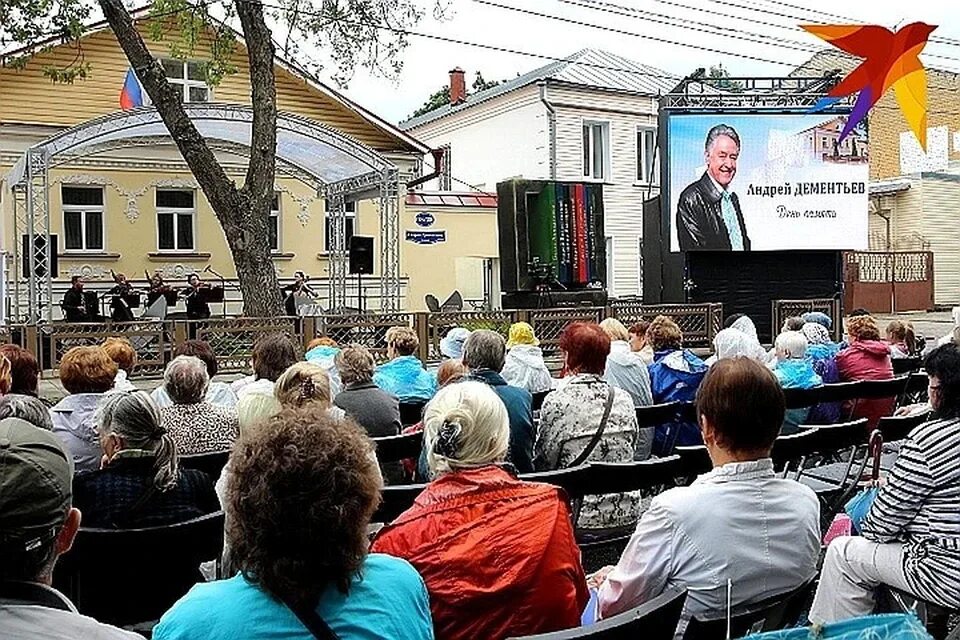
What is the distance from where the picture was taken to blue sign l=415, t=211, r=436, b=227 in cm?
2377

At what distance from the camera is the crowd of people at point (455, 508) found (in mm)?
1792

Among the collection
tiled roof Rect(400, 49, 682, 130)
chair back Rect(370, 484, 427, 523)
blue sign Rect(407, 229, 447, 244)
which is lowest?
chair back Rect(370, 484, 427, 523)

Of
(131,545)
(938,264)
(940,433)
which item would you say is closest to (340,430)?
(131,545)

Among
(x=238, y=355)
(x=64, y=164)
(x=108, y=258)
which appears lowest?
(x=238, y=355)

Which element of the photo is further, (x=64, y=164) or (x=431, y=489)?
(x=64, y=164)

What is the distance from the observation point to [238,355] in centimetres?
1272

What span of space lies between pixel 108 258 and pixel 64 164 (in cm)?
197

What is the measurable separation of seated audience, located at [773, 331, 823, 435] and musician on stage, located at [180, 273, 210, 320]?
44.5 feet

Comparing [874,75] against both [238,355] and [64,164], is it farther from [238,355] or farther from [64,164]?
[64,164]

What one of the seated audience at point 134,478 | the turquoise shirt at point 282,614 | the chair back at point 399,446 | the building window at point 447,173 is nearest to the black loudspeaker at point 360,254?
the building window at point 447,173

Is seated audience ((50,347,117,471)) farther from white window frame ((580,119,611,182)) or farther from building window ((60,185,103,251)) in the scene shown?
white window frame ((580,119,611,182))

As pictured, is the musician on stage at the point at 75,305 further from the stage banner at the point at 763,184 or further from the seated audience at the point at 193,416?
the seated audience at the point at 193,416

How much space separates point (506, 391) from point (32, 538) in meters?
3.36

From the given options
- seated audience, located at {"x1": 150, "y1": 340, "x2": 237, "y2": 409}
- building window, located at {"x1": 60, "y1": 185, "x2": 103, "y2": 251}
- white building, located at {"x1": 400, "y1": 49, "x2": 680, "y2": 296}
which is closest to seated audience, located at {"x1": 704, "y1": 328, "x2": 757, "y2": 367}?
seated audience, located at {"x1": 150, "y1": 340, "x2": 237, "y2": 409}
